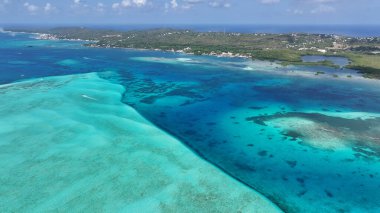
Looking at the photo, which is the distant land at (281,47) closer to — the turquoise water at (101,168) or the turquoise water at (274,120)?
the turquoise water at (274,120)

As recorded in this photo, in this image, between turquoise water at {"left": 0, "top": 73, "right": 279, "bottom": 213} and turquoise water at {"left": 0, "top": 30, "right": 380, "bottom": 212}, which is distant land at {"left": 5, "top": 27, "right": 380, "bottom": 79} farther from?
turquoise water at {"left": 0, "top": 73, "right": 279, "bottom": 213}

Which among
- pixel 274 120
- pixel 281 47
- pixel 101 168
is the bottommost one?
pixel 101 168

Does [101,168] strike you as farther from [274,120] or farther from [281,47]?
[281,47]

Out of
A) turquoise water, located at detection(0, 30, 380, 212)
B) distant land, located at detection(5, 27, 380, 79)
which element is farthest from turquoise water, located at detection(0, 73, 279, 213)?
distant land, located at detection(5, 27, 380, 79)

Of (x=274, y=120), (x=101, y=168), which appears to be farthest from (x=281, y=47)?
(x=101, y=168)

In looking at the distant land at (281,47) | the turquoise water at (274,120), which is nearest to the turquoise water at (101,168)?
the turquoise water at (274,120)

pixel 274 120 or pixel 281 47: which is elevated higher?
pixel 281 47

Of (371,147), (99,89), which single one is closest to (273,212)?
(371,147)

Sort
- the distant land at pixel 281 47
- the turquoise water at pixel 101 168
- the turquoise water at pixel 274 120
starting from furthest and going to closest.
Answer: the distant land at pixel 281 47, the turquoise water at pixel 274 120, the turquoise water at pixel 101 168
